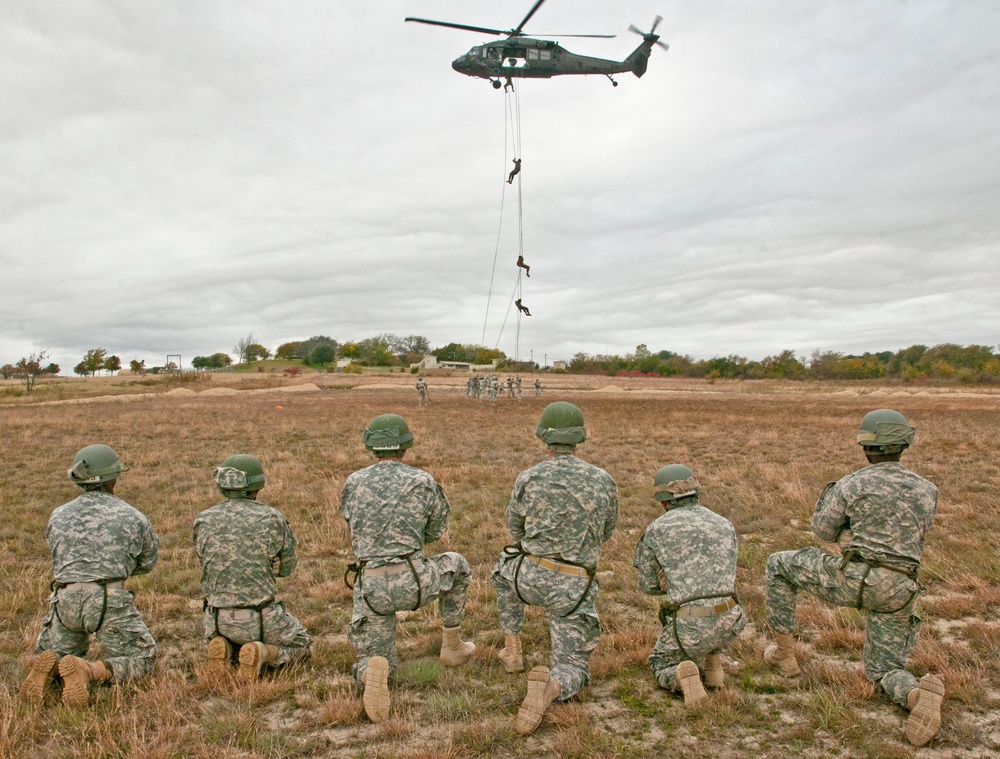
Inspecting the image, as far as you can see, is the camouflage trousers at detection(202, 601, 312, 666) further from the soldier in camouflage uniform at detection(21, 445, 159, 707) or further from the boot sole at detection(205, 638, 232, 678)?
the soldier in camouflage uniform at detection(21, 445, 159, 707)

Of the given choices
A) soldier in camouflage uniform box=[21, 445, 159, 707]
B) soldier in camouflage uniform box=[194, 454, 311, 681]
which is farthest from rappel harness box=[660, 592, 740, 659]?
soldier in camouflage uniform box=[21, 445, 159, 707]

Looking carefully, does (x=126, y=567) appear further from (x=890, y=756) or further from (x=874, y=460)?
(x=874, y=460)

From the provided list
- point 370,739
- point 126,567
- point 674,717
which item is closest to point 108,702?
point 126,567

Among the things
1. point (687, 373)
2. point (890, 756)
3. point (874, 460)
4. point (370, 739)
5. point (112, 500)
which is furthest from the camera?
point (687, 373)

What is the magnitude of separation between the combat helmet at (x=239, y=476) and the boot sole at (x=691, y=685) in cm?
334

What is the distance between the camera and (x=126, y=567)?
5203mm

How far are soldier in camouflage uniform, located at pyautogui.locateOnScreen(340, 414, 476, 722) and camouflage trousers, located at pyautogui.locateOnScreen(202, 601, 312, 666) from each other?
562 mm

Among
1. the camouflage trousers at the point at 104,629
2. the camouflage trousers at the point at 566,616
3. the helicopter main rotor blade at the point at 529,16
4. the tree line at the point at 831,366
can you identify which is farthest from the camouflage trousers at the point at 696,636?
the tree line at the point at 831,366

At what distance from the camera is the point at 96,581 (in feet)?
16.5

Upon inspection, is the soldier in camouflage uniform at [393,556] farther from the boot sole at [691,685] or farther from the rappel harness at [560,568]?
the boot sole at [691,685]

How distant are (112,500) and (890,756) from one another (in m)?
5.52

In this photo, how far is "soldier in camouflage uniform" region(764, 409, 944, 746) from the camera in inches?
181

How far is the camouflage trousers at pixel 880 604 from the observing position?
456 cm

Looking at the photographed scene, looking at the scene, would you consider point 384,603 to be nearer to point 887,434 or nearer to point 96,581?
point 96,581
